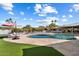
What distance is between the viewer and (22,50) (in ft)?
13.0

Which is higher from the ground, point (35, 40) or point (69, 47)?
point (35, 40)

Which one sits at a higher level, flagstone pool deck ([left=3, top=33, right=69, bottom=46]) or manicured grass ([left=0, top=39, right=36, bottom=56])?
flagstone pool deck ([left=3, top=33, right=69, bottom=46])

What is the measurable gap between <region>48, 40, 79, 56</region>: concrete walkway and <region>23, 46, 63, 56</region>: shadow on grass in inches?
4.1

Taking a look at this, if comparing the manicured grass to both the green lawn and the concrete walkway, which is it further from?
the concrete walkway

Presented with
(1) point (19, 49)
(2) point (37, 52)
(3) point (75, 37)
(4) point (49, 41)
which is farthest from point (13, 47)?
(3) point (75, 37)

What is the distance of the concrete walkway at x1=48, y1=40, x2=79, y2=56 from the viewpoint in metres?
3.88

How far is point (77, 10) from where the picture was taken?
12.7 ft

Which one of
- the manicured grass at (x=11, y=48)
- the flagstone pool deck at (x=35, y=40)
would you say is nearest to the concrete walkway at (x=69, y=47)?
the flagstone pool deck at (x=35, y=40)

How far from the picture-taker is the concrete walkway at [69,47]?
3.88m

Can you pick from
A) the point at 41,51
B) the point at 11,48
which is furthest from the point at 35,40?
the point at 11,48

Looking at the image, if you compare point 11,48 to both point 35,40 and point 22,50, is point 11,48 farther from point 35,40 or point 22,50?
point 35,40

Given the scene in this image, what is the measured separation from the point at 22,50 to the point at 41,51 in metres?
0.40

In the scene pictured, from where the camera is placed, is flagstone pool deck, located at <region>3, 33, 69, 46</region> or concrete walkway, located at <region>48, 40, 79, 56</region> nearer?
concrete walkway, located at <region>48, 40, 79, 56</region>

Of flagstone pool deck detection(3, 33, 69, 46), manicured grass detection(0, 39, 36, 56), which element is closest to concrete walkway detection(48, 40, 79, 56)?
flagstone pool deck detection(3, 33, 69, 46)
